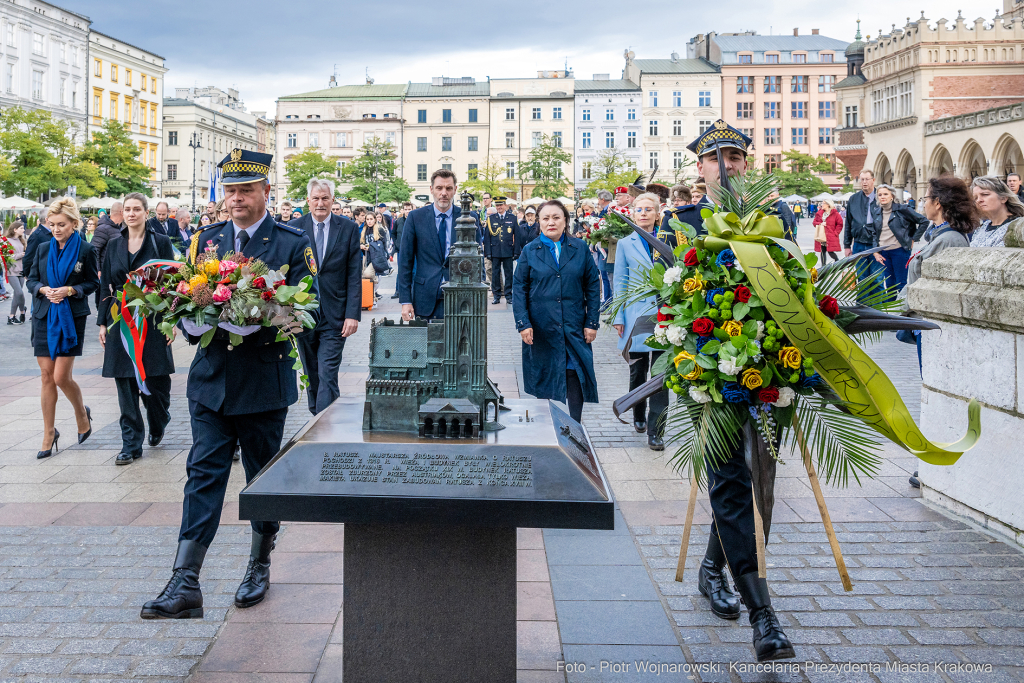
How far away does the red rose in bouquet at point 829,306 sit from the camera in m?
3.59

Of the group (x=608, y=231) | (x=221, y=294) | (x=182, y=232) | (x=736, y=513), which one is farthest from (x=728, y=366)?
(x=182, y=232)

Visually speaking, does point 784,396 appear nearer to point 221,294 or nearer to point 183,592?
point 221,294

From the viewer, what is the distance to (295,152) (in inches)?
3750

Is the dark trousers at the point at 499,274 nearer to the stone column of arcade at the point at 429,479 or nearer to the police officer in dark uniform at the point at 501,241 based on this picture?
the police officer in dark uniform at the point at 501,241

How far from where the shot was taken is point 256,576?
4.49 metres

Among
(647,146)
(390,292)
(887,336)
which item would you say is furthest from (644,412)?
(647,146)

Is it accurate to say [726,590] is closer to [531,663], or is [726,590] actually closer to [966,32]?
[531,663]

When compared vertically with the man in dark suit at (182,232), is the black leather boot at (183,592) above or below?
below

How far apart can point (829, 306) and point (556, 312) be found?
11.9 ft

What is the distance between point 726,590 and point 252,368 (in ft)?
8.33

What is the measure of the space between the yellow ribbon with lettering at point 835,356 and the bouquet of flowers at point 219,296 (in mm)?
2019

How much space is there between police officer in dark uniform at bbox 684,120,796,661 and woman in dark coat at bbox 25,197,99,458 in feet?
18.1

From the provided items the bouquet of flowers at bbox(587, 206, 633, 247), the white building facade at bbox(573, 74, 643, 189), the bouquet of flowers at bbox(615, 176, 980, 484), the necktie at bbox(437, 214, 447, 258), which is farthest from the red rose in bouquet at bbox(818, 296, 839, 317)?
the white building facade at bbox(573, 74, 643, 189)

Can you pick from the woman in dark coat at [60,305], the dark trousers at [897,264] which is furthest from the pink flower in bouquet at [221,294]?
the dark trousers at [897,264]
